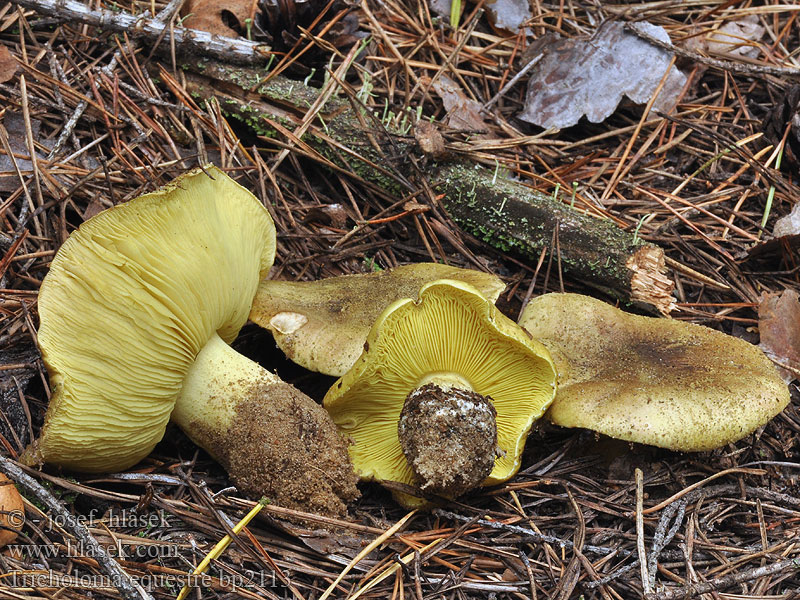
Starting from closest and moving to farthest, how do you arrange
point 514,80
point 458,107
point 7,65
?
point 7,65 → point 458,107 → point 514,80

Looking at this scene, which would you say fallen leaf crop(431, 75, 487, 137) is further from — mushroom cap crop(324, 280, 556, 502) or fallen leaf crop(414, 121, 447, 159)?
mushroom cap crop(324, 280, 556, 502)

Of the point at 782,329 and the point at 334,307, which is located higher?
the point at 334,307

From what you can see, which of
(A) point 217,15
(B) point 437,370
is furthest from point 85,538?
(A) point 217,15

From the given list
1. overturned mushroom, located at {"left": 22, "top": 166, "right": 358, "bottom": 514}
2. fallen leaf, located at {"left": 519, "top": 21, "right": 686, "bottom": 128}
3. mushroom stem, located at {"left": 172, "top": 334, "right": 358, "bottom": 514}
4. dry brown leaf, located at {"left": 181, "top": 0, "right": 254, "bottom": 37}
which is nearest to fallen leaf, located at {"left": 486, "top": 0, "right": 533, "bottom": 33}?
fallen leaf, located at {"left": 519, "top": 21, "right": 686, "bottom": 128}

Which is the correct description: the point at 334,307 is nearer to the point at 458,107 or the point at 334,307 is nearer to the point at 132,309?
the point at 132,309

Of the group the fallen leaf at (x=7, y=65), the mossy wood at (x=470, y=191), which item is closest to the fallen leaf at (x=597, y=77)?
the mossy wood at (x=470, y=191)

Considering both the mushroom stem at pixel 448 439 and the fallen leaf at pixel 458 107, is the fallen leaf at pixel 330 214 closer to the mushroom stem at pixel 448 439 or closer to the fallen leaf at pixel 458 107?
the fallen leaf at pixel 458 107
